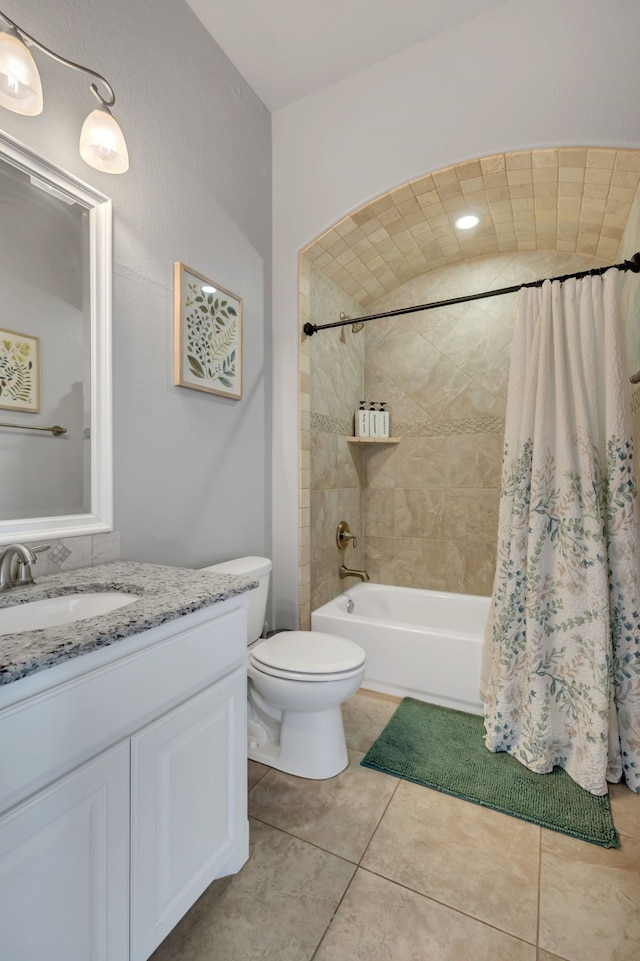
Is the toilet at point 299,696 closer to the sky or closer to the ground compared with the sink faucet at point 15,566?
closer to the ground

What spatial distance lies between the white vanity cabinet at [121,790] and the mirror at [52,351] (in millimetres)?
626

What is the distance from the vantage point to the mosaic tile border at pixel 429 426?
2654mm

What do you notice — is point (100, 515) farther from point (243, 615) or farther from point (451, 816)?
point (451, 816)

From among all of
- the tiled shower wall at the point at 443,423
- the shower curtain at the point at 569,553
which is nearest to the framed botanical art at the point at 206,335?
the shower curtain at the point at 569,553

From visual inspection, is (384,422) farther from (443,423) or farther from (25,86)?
(25,86)

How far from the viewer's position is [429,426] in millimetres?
2912

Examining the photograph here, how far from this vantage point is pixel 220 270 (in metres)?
1.95

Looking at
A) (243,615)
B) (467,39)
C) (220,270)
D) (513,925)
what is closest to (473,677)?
(513,925)

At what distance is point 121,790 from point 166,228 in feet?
5.84

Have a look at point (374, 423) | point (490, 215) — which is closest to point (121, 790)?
point (374, 423)

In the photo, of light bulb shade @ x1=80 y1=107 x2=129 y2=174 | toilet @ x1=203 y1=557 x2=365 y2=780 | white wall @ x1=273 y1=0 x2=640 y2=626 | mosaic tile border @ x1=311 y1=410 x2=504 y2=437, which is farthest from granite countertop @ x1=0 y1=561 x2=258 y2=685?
mosaic tile border @ x1=311 y1=410 x2=504 y2=437

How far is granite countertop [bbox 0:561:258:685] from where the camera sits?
680 mm

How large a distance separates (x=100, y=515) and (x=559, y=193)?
2423mm

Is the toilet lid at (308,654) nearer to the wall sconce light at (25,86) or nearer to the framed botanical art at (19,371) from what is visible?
the framed botanical art at (19,371)
